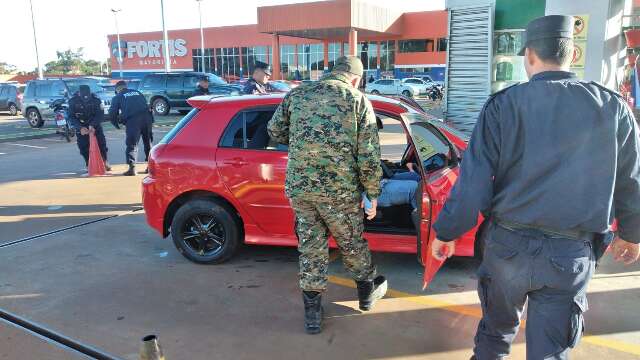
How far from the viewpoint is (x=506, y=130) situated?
7.00ft

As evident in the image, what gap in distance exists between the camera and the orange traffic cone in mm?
9188

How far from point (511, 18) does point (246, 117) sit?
544cm

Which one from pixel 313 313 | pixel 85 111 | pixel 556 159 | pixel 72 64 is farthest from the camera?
pixel 72 64

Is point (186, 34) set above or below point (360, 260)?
above

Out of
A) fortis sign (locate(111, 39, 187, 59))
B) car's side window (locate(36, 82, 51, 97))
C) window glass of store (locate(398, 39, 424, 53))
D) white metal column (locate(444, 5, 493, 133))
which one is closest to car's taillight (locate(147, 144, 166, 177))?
white metal column (locate(444, 5, 493, 133))

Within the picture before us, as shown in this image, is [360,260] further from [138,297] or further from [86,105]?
[86,105]

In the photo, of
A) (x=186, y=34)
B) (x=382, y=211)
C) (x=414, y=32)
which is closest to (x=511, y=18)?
(x=382, y=211)

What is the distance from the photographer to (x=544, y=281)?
208 cm

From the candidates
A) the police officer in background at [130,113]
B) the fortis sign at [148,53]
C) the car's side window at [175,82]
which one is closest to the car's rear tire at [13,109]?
the car's side window at [175,82]

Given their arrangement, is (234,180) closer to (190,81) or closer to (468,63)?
(468,63)

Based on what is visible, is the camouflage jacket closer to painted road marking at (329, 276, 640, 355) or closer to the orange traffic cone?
painted road marking at (329, 276, 640, 355)

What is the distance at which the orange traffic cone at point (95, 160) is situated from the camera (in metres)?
9.19

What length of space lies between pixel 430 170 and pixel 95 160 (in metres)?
7.13

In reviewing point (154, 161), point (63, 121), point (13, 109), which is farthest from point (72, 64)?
point (154, 161)
